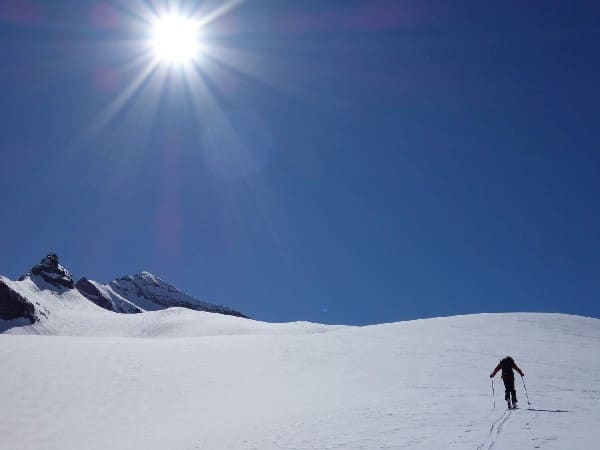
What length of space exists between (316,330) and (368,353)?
37243 millimetres

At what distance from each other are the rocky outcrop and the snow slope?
5659 cm

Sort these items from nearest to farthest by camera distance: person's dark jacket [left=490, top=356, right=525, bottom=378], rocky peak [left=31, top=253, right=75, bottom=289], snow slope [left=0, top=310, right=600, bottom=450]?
snow slope [left=0, top=310, right=600, bottom=450] → person's dark jacket [left=490, top=356, right=525, bottom=378] → rocky peak [left=31, top=253, right=75, bottom=289]

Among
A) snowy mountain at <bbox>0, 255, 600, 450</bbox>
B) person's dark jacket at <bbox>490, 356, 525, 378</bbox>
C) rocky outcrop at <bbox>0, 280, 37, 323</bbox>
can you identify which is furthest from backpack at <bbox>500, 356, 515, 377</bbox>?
rocky outcrop at <bbox>0, 280, 37, 323</bbox>

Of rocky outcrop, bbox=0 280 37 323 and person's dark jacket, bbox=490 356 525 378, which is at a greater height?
rocky outcrop, bbox=0 280 37 323

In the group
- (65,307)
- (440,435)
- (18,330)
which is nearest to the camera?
(440,435)

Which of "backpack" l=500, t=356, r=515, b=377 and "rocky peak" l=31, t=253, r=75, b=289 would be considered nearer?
"backpack" l=500, t=356, r=515, b=377

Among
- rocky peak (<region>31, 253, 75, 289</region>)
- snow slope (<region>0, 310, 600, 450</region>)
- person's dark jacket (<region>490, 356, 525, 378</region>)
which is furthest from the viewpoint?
rocky peak (<region>31, 253, 75, 289</region>)

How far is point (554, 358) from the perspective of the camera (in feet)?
89.6

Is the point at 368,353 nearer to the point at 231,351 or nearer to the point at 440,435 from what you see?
the point at 231,351

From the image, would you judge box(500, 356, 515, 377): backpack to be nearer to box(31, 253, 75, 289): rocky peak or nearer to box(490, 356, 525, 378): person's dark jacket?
box(490, 356, 525, 378): person's dark jacket

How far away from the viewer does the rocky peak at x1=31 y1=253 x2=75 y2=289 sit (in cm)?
11850

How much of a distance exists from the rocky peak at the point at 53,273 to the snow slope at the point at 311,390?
95959mm

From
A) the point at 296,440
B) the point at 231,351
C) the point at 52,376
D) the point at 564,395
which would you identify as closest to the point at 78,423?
the point at 52,376

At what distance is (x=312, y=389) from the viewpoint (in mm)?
23000
